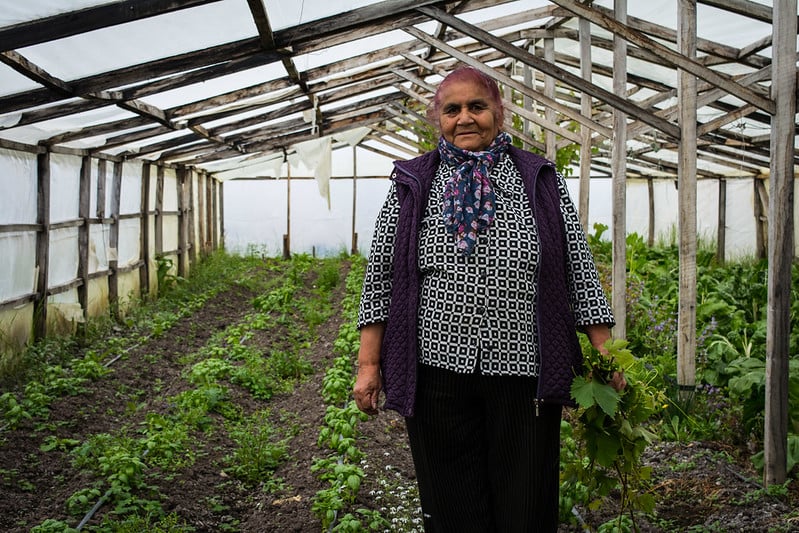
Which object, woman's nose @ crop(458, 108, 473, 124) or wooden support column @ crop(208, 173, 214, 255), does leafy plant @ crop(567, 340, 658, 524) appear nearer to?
woman's nose @ crop(458, 108, 473, 124)

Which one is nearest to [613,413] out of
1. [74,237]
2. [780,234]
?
[780,234]

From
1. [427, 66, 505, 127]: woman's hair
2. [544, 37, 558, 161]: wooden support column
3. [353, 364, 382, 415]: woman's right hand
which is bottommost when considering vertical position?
[353, 364, 382, 415]: woman's right hand

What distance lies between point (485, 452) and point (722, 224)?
1321 centimetres

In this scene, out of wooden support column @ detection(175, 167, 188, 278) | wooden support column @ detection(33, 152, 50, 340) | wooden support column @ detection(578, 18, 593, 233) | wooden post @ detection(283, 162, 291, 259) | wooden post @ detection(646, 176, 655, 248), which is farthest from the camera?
wooden post @ detection(283, 162, 291, 259)

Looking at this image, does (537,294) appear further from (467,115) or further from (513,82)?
(513,82)

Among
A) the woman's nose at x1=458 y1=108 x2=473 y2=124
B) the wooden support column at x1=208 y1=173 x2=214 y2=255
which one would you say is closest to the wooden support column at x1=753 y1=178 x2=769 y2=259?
the wooden support column at x1=208 y1=173 x2=214 y2=255

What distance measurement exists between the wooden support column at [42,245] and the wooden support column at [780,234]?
6.44m

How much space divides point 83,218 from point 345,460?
230 inches

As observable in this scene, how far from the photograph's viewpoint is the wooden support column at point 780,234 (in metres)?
3.48

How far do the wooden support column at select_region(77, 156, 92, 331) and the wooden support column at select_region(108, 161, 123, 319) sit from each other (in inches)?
33.8

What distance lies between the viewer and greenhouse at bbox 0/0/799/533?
372 cm

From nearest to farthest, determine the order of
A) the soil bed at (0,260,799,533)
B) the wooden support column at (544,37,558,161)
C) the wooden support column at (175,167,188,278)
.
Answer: the soil bed at (0,260,799,533), the wooden support column at (544,37,558,161), the wooden support column at (175,167,188,278)

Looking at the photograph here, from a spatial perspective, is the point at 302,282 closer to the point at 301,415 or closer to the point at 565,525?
the point at 301,415

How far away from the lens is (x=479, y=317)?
2260 mm
